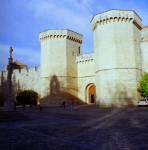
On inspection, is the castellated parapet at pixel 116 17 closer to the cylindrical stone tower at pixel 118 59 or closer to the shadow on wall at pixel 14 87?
the cylindrical stone tower at pixel 118 59

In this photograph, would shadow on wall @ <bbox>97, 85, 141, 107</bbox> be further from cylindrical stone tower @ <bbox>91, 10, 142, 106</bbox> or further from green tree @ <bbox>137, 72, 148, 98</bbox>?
green tree @ <bbox>137, 72, 148, 98</bbox>

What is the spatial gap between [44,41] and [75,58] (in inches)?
215

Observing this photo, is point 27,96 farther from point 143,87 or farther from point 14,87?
point 143,87

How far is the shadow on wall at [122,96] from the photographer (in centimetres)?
2192

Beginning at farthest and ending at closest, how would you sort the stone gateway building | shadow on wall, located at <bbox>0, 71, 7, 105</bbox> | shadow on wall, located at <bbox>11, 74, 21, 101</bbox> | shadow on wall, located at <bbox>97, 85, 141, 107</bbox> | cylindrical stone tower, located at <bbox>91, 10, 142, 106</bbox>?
shadow on wall, located at <bbox>0, 71, 7, 105</bbox> → shadow on wall, located at <bbox>11, 74, 21, 101</bbox> → the stone gateway building → cylindrical stone tower, located at <bbox>91, 10, 142, 106</bbox> → shadow on wall, located at <bbox>97, 85, 141, 107</bbox>

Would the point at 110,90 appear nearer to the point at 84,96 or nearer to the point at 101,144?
the point at 84,96

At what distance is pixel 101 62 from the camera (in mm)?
23500

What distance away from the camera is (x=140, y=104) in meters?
20.8

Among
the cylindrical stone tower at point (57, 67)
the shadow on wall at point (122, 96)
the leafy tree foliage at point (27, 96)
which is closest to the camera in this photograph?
the shadow on wall at point (122, 96)

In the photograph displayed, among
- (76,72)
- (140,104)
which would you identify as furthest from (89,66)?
(140,104)

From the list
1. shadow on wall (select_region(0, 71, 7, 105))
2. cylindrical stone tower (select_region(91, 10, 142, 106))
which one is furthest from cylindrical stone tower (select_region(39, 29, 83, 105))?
shadow on wall (select_region(0, 71, 7, 105))

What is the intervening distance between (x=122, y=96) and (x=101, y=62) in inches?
190

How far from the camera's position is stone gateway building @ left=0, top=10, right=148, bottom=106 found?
22422mm

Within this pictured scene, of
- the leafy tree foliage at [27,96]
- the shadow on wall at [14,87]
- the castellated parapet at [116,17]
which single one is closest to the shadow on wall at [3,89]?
the shadow on wall at [14,87]
